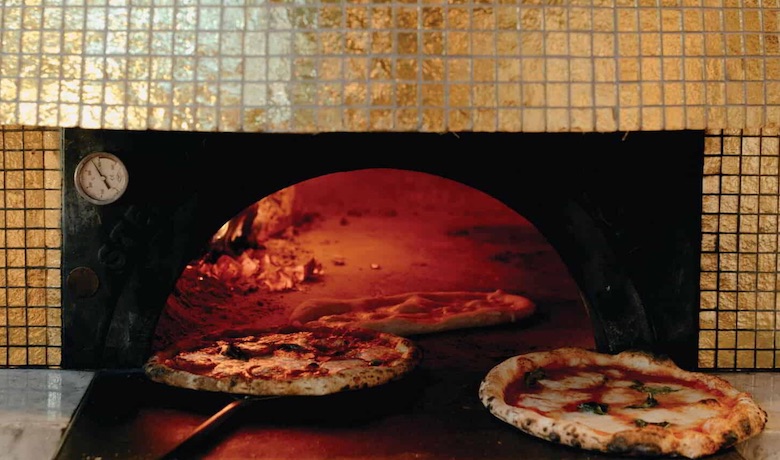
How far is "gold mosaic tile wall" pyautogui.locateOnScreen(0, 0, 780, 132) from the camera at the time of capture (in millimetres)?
3213

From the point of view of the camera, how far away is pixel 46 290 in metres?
4.65

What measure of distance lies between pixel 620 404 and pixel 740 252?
1.12 m

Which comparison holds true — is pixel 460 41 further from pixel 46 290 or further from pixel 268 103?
pixel 46 290

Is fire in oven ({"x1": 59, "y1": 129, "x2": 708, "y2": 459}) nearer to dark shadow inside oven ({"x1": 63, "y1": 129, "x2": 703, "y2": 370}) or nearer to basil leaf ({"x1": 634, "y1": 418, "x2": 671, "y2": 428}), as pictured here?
dark shadow inside oven ({"x1": 63, "y1": 129, "x2": 703, "y2": 370})

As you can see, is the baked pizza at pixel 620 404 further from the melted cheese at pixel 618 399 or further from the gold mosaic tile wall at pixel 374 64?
the gold mosaic tile wall at pixel 374 64

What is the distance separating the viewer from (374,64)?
10.5 feet

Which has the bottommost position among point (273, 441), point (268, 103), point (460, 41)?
point (273, 441)

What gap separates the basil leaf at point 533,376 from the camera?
4.43 metres

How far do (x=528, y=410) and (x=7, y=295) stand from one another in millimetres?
2763

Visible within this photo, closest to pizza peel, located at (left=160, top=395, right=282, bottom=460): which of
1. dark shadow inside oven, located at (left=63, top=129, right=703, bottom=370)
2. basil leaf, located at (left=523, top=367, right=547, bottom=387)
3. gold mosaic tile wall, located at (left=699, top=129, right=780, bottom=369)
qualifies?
dark shadow inside oven, located at (left=63, top=129, right=703, bottom=370)

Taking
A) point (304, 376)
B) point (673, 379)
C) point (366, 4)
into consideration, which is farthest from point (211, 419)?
point (673, 379)

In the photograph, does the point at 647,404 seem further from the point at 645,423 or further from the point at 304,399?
the point at 304,399

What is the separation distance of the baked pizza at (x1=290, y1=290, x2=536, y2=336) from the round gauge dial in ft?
5.65

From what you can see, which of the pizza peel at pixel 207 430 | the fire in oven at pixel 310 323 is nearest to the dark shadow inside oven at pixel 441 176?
the fire in oven at pixel 310 323
